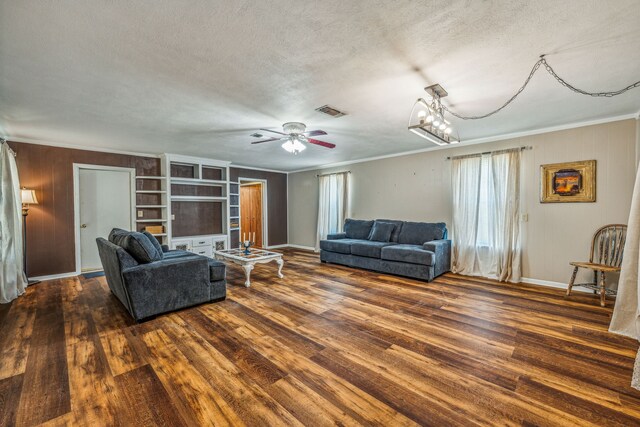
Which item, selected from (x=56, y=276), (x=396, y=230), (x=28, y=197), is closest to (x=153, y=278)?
(x=28, y=197)

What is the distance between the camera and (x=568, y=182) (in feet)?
12.9

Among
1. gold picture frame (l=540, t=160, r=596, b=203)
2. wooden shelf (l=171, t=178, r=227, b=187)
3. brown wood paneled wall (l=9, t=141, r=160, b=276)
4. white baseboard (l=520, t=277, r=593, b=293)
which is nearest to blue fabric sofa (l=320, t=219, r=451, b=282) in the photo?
white baseboard (l=520, t=277, r=593, b=293)

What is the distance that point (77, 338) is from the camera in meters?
2.54

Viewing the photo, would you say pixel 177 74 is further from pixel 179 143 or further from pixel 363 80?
pixel 179 143

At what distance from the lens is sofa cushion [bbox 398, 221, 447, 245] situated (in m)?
5.07

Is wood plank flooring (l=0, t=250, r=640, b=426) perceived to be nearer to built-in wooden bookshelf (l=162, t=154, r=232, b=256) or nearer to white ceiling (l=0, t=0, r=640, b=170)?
white ceiling (l=0, t=0, r=640, b=170)

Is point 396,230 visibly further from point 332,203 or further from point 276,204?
point 276,204

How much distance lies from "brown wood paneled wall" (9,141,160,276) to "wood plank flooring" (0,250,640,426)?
1.37 m

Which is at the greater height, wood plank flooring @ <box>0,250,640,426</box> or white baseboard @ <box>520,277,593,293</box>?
white baseboard @ <box>520,277,593,293</box>

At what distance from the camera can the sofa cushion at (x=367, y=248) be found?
16.5 ft

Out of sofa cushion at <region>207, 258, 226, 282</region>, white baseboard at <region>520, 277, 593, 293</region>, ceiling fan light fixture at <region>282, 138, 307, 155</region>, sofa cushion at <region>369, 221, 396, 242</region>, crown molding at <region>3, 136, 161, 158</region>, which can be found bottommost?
white baseboard at <region>520, 277, 593, 293</region>

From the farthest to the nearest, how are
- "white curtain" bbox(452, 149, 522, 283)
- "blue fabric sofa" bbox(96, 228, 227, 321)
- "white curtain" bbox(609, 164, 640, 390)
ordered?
"white curtain" bbox(452, 149, 522, 283) < "blue fabric sofa" bbox(96, 228, 227, 321) < "white curtain" bbox(609, 164, 640, 390)

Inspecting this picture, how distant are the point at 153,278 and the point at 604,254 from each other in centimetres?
575

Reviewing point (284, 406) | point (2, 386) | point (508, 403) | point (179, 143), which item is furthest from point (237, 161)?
point (508, 403)
